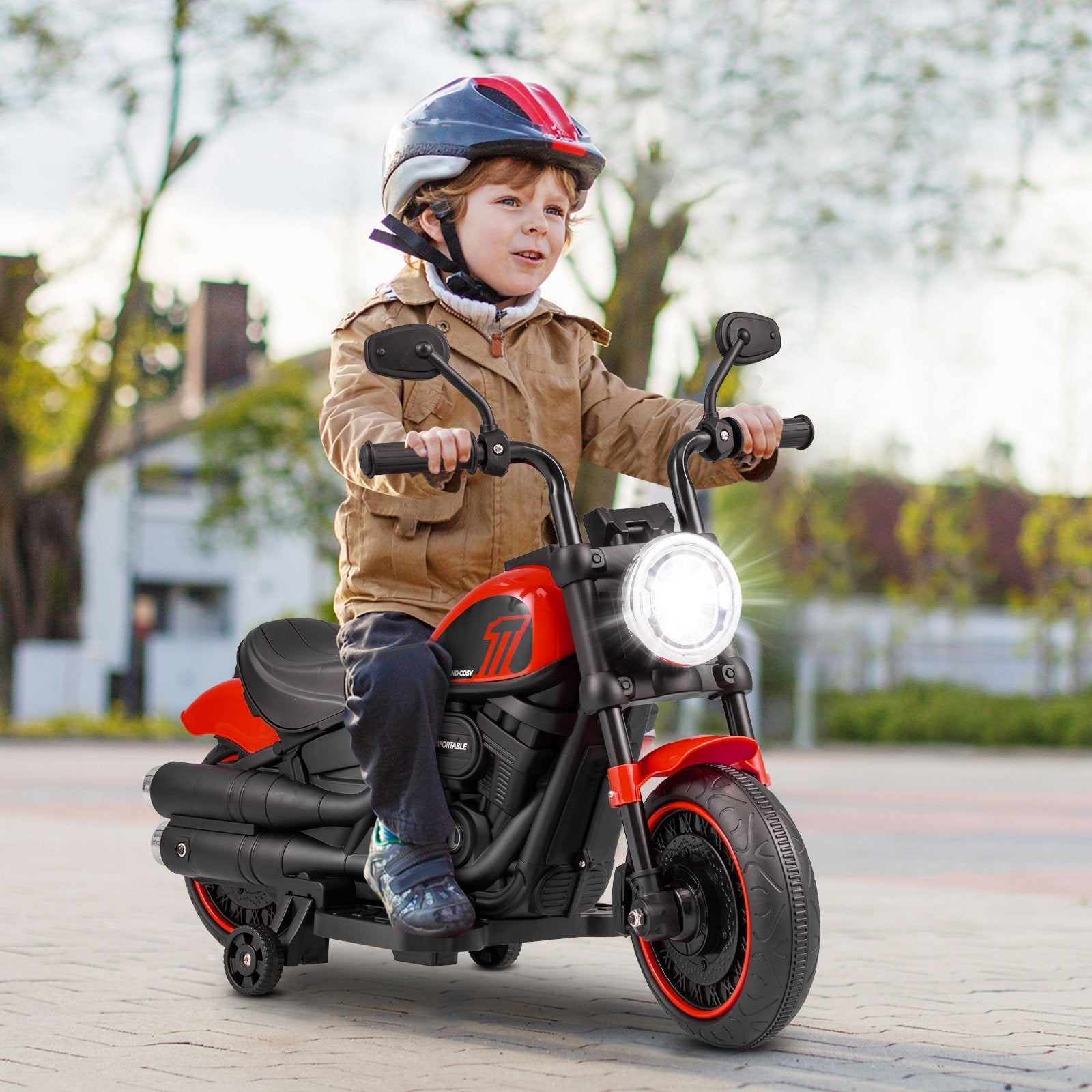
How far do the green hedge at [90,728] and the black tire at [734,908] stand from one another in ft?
71.9

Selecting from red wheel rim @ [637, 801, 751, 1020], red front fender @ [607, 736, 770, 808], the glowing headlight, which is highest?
the glowing headlight

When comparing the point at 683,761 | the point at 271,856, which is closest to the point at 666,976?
the point at 683,761

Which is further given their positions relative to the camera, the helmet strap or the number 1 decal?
the helmet strap

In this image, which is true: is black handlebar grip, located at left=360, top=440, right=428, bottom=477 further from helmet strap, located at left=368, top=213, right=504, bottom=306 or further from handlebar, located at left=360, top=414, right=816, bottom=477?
helmet strap, located at left=368, top=213, right=504, bottom=306

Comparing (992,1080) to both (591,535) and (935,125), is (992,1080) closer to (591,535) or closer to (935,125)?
(591,535)

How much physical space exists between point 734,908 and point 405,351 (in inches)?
53.2

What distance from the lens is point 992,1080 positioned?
137 inches

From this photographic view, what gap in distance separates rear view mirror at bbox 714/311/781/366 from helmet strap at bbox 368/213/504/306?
0.64 metres

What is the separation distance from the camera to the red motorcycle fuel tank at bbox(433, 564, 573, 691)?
12.3ft

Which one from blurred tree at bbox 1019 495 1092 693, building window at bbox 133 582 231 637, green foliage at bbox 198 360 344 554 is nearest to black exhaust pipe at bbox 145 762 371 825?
blurred tree at bbox 1019 495 1092 693

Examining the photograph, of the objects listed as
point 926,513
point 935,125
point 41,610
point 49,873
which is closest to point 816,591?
point 926,513

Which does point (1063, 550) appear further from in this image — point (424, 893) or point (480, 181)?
point (424, 893)

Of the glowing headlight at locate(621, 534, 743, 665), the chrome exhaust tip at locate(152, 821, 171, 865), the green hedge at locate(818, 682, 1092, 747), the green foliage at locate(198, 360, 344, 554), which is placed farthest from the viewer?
the green foliage at locate(198, 360, 344, 554)

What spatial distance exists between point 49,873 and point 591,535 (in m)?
4.59
